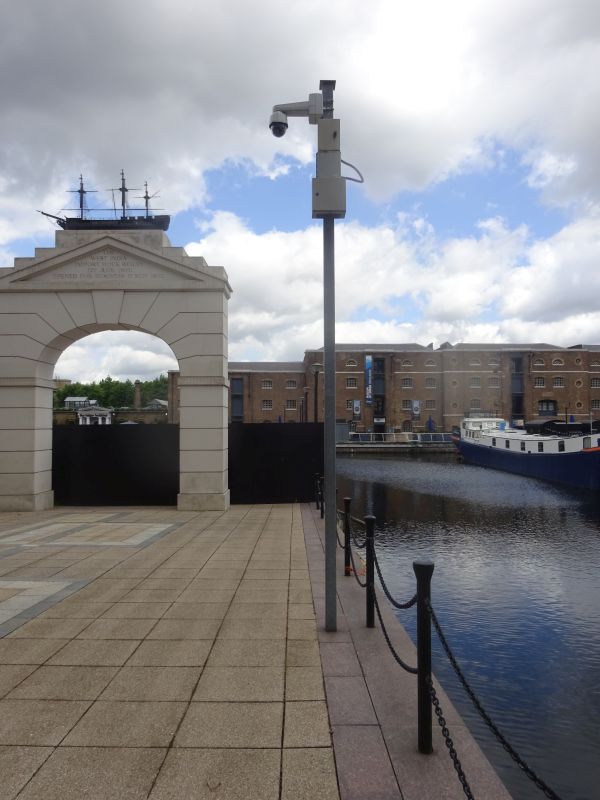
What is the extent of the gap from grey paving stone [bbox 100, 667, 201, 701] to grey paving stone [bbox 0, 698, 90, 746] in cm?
32

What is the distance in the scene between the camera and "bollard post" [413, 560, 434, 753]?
401 cm

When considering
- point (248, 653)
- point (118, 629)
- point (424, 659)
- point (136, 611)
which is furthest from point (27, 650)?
A: point (424, 659)

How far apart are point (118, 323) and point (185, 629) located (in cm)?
1215

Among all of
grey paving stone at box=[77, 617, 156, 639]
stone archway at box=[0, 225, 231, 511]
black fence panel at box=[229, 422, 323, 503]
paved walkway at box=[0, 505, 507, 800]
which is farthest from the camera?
black fence panel at box=[229, 422, 323, 503]

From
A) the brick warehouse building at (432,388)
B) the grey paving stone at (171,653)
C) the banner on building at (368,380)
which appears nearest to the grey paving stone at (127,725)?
the grey paving stone at (171,653)

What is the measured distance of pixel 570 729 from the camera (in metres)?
6.09

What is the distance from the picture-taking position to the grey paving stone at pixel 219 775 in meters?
3.55

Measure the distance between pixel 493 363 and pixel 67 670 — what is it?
3091 inches

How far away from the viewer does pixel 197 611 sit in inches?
280

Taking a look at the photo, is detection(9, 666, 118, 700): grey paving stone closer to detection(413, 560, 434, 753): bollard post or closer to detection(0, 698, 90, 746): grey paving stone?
detection(0, 698, 90, 746): grey paving stone

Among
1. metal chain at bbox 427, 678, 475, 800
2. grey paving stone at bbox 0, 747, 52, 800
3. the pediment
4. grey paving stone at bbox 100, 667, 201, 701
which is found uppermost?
the pediment

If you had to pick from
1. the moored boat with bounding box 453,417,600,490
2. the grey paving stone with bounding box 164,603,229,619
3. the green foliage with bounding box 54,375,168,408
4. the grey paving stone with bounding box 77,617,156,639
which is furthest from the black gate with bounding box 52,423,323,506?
the green foliage with bounding box 54,375,168,408

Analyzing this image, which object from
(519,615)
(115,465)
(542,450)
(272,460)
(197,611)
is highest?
(272,460)

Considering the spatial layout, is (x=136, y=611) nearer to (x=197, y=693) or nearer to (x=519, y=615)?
(x=197, y=693)
